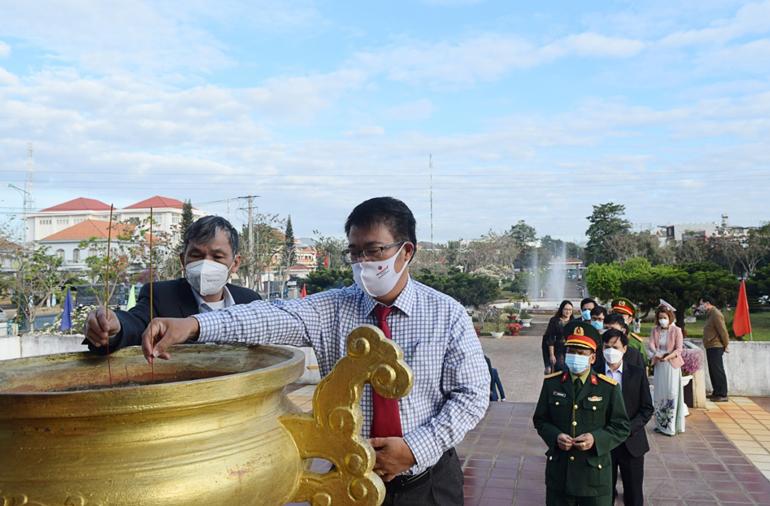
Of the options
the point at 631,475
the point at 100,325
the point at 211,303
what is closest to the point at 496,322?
the point at 631,475

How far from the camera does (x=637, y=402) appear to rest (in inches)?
160

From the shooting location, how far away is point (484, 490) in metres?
4.75

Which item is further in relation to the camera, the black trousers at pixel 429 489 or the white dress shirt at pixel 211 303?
the white dress shirt at pixel 211 303

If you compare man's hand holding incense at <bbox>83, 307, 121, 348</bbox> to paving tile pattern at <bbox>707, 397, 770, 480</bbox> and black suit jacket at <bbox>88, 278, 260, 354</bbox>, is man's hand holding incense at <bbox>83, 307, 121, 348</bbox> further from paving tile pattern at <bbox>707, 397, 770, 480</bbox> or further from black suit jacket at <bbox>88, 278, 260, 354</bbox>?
paving tile pattern at <bbox>707, 397, 770, 480</bbox>

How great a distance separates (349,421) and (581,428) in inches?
102

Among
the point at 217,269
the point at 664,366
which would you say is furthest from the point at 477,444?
the point at 217,269

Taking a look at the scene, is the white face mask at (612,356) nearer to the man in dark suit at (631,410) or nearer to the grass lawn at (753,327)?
the man in dark suit at (631,410)

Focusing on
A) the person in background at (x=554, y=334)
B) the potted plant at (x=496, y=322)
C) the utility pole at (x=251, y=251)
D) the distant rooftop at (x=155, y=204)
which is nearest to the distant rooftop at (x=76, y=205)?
the distant rooftop at (x=155, y=204)

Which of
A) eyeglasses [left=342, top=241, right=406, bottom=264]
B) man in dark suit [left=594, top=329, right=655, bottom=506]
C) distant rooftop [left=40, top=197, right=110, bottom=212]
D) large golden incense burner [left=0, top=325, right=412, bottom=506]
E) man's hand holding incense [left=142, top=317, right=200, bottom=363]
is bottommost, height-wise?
man in dark suit [left=594, top=329, right=655, bottom=506]

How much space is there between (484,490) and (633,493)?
1.18 metres

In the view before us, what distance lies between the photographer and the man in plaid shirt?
5.11 feet

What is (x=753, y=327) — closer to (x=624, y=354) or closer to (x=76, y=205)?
(x=624, y=354)

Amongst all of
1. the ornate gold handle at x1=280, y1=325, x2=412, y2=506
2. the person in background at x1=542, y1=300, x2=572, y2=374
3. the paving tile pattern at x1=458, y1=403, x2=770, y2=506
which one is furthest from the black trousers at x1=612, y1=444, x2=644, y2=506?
the person in background at x1=542, y1=300, x2=572, y2=374

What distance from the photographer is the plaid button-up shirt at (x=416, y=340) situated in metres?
1.51
